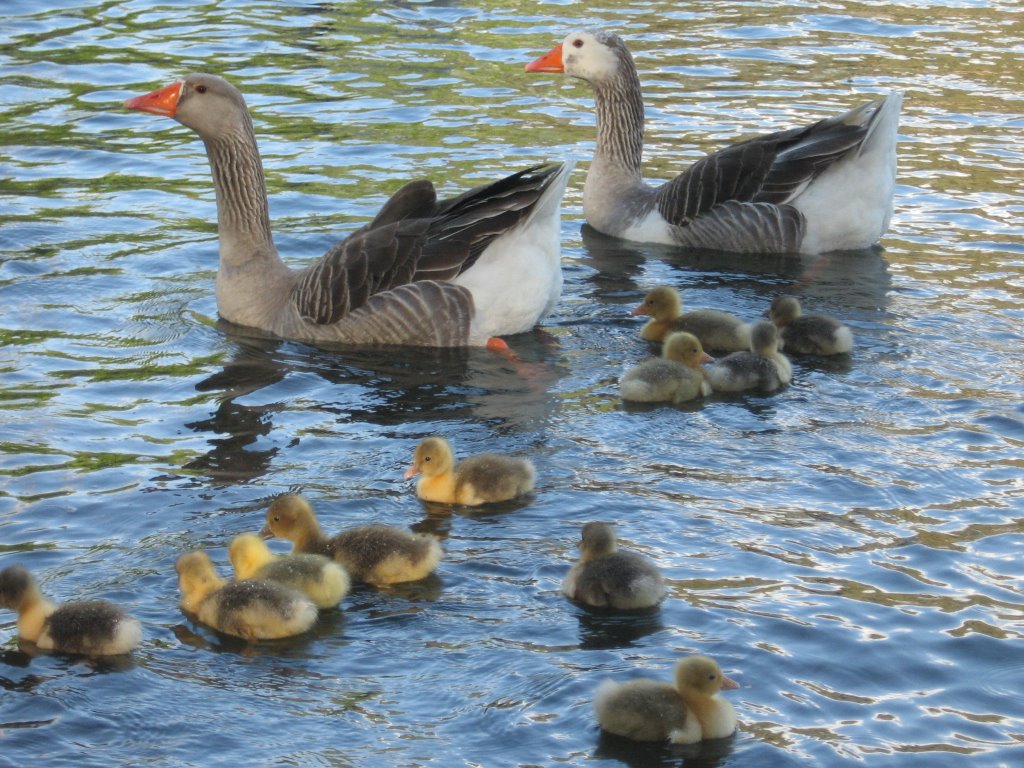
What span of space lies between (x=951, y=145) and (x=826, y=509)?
8.87 meters

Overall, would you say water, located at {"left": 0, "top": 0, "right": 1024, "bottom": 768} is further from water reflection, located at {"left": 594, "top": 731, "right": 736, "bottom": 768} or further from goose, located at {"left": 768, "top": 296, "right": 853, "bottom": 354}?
goose, located at {"left": 768, "top": 296, "right": 853, "bottom": 354}

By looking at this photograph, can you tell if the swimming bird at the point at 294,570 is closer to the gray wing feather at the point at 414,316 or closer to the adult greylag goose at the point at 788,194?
the gray wing feather at the point at 414,316

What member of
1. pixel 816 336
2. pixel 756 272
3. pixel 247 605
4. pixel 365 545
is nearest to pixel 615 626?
pixel 365 545

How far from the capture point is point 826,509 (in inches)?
300

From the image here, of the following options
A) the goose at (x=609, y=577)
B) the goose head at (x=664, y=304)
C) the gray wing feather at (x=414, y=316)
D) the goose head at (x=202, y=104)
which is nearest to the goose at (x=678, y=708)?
the goose at (x=609, y=577)

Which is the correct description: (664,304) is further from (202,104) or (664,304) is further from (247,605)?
(247,605)

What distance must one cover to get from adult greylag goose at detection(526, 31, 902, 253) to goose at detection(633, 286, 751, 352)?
250 centimetres

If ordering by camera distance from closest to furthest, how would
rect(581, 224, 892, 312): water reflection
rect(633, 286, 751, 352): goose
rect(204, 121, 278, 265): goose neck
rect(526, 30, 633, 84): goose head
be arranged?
rect(633, 286, 751, 352): goose < rect(204, 121, 278, 265): goose neck < rect(581, 224, 892, 312): water reflection < rect(526, 30, 633, 84): goose head

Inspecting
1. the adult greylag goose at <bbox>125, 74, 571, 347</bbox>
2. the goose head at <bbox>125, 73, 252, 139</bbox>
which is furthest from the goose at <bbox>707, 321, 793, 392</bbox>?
the goose head at <bbox>125, 73, 252, 139</bbox>

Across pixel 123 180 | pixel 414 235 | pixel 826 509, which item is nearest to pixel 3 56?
pixel 123 180

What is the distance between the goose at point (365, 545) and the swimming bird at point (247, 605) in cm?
48

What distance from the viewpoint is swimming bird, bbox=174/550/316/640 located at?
640cm

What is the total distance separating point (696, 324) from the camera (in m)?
10.3

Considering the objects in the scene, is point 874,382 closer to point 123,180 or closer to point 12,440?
point 12,440
